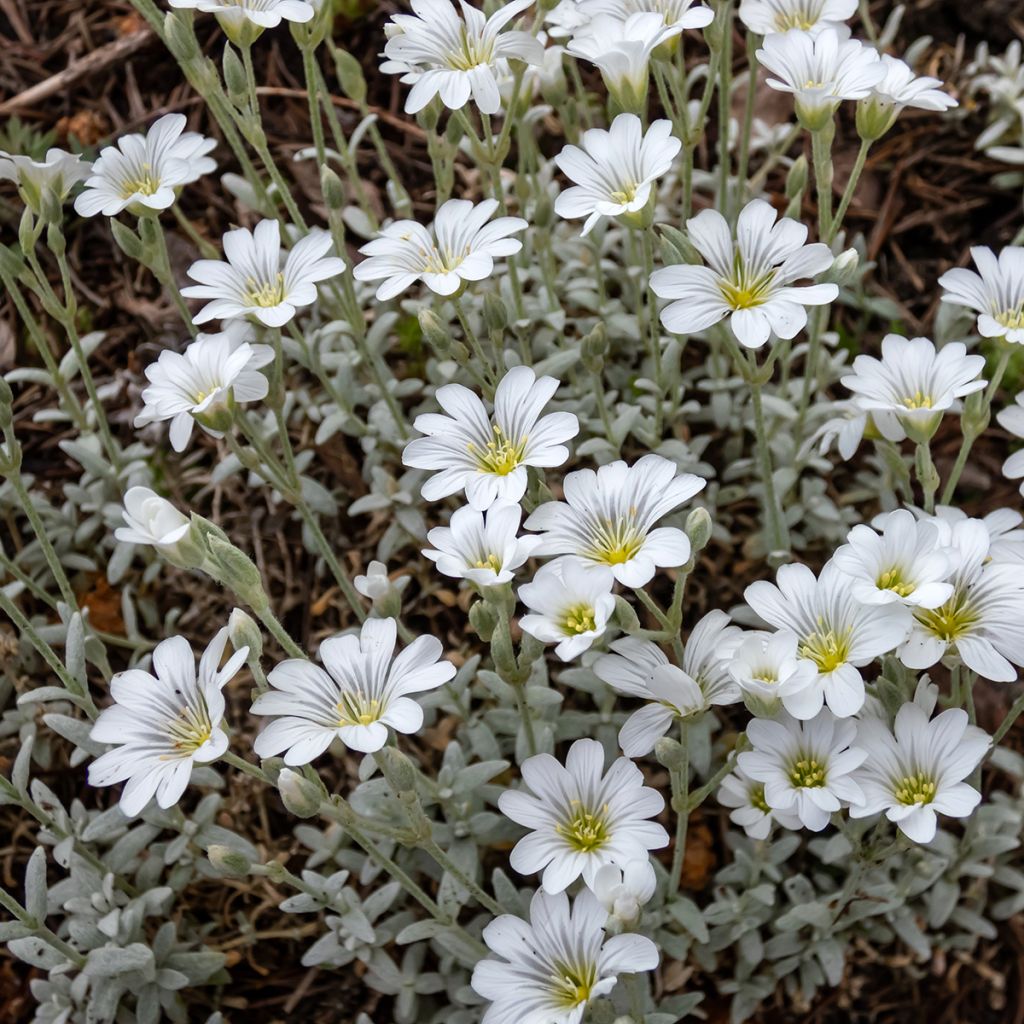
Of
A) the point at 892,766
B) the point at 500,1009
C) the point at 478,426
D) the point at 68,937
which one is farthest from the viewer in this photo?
the point at 68,937

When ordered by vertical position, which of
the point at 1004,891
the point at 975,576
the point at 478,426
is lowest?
the point at 1004,891

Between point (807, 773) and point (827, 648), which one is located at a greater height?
point (827, 648)

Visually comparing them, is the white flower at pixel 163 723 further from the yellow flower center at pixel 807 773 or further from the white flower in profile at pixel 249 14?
the white flower in profile at pixel 249 14

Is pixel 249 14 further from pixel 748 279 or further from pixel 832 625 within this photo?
pixel 832 625

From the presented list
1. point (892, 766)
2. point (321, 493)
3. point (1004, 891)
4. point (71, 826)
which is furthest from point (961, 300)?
point (71, 826)

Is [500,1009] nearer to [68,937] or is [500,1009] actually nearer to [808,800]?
[808,800]

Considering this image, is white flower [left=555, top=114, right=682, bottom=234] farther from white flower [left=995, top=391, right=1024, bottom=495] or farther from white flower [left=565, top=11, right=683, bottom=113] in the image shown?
white flower [left=995, top=391, right=1024, bottom=495]

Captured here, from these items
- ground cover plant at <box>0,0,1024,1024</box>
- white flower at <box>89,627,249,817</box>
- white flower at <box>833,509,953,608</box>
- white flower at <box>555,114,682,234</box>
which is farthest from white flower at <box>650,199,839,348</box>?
white flower at <box>89,627,249,817</box>

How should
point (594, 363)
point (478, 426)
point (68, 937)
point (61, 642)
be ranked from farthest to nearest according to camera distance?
point (61, 642) < point (68, 937) < point (594, 363) < point (478, 426)

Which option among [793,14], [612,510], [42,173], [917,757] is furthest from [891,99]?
[42,173]
